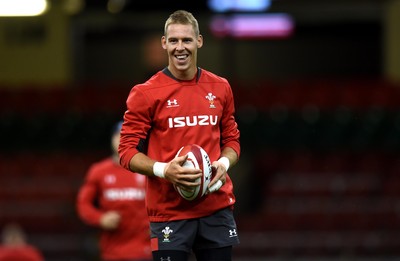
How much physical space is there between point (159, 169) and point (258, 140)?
11855mm

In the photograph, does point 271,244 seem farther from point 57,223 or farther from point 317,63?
point 317,63

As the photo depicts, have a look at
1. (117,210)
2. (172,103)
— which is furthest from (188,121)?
(117,210)

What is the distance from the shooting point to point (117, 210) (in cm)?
802

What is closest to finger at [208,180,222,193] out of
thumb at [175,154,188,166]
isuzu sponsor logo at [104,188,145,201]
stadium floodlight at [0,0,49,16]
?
thumb at [175,154,188,166]

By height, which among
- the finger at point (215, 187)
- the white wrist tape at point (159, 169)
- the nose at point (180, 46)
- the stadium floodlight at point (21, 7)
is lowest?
the finger at point (215, 187)

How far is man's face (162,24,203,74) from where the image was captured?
5238 millimetres

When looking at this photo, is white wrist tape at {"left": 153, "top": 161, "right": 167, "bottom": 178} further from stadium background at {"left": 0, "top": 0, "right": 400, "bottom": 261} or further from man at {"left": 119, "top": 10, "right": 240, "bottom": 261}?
stadium background at {"left": 0, "top": 0, "right": 400, "bottom": 261}

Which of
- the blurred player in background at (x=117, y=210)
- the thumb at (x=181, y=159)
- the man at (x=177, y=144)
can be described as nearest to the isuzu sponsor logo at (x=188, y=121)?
the man at (x=177, y=144)

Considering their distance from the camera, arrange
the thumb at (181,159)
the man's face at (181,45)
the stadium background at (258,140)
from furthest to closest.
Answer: the stadium background at (258,140) → the man's face at (181,45) → the thumb at (181,159)

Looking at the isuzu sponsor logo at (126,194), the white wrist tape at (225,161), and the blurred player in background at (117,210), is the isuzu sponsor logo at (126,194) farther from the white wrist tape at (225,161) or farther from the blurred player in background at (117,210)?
the white wrist tape at (225,161)

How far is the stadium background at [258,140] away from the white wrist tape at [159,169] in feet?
27.5

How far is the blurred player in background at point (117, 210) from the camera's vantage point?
784cm

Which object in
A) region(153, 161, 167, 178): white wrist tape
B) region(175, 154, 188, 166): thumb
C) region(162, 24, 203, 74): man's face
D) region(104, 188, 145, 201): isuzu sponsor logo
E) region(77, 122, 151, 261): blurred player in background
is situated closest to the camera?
region(175, 154, 188, 166): thumb

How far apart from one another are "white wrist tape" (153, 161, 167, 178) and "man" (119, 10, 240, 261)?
16 mm
